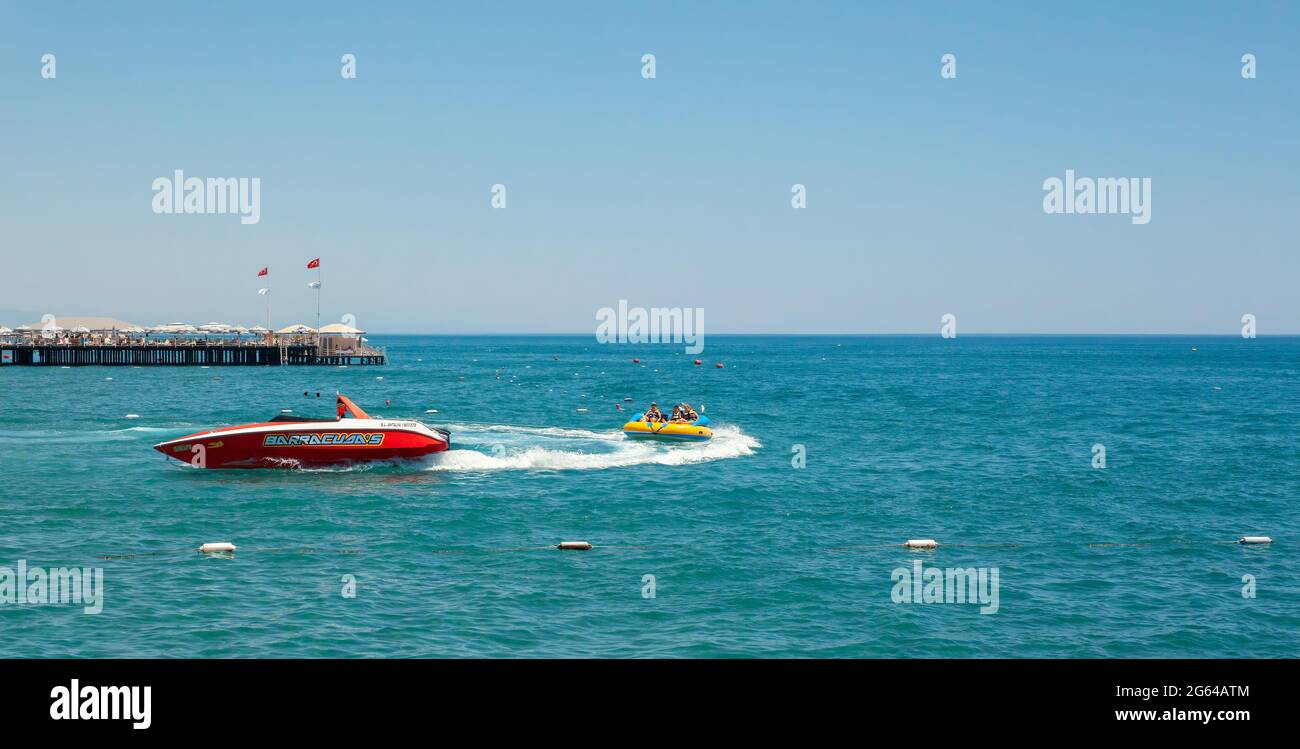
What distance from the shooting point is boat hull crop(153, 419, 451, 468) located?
138 feet

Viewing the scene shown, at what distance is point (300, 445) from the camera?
4234 centimetres

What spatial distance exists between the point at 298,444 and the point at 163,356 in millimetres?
117117

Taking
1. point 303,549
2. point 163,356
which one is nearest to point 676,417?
point 303,549

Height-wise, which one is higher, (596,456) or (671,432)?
(671,432)

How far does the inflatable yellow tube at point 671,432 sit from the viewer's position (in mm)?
54312

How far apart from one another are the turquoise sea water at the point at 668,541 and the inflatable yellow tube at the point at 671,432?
6.13 feet

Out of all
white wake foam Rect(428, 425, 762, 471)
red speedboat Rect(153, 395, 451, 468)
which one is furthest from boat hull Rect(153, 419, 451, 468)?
white wake foam Rect(428, 425, 762, 471)

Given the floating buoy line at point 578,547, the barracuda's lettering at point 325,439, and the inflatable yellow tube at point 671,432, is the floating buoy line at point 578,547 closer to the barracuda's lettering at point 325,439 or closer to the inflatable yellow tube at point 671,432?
the barracuda's lettering at point 325,439

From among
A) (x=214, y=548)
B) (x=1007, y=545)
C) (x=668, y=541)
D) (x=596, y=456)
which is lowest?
(x=1007, y=545)

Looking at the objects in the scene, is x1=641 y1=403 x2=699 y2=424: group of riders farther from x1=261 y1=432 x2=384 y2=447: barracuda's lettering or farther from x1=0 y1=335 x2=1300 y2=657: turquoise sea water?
x1=261 y1=432 x2=384 y2=447: barracuda's lettering

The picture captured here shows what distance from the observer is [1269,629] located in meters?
22.1

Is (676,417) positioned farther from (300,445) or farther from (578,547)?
(578,547)
